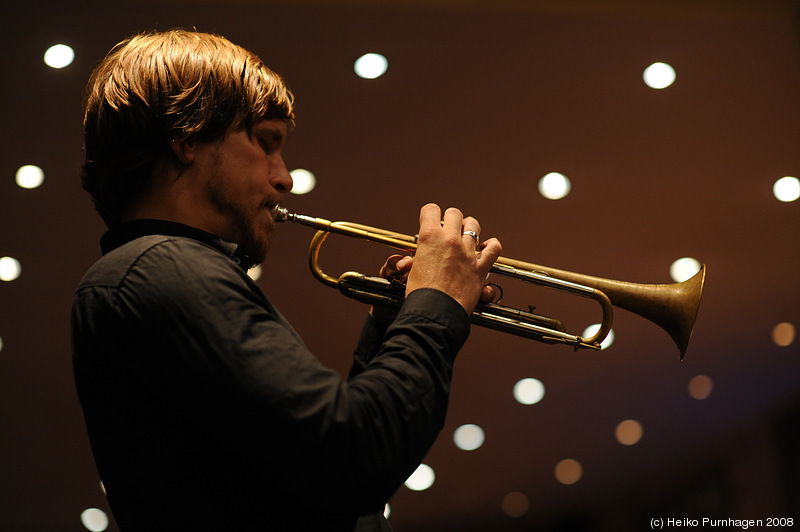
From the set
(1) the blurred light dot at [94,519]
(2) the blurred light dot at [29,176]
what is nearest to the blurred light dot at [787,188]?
(2) the blurred light dot at [29,176]

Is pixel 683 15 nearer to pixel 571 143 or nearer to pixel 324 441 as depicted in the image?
pixel 571 143

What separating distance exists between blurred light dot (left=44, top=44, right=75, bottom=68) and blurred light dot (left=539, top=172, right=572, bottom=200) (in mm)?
1704

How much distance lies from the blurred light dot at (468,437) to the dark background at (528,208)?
0.04m

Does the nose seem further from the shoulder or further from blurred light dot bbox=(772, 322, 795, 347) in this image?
blurred light dot bbox=(772, 322, 795, 347)

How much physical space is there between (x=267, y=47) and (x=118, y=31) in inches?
19.8

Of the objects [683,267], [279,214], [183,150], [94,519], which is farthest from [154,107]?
[94,519]

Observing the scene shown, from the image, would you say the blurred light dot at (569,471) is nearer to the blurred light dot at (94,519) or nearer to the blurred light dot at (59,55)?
the blurred light dot at (94,519)

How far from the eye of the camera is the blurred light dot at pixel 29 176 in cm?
253

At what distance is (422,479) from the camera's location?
3084 millimetres

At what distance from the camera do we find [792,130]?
251 centimetres

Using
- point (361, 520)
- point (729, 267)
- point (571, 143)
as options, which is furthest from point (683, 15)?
point (361, 520)

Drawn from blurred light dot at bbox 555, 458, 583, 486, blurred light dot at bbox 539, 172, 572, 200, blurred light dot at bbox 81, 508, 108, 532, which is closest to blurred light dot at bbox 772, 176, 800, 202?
blurred light dot at bbox 539, 172, 572, 200

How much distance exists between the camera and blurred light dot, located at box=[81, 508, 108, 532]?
9.93ft

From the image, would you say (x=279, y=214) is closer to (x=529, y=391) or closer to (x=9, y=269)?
(x=9, y=269)
